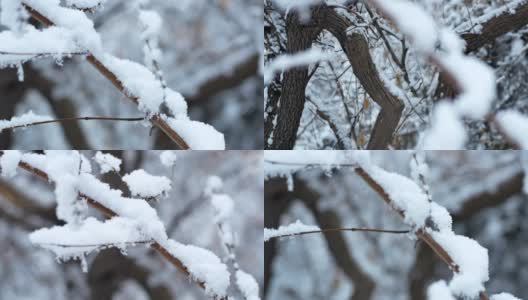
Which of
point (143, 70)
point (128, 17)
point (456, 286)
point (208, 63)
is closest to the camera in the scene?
point (456, 286)

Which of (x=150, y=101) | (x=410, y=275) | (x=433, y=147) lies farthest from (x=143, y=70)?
(x=410, y=275)

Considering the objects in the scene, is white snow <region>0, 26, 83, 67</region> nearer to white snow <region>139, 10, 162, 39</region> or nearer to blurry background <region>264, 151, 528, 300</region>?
white snow <region>139, 10, 162, 39</region>

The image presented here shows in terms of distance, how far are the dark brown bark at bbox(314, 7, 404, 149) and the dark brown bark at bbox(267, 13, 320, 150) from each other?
0.02 meters

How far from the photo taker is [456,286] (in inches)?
27.0

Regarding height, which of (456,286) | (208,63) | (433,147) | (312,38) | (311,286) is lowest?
(456,286)

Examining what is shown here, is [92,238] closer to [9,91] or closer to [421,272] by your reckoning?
[421,272]

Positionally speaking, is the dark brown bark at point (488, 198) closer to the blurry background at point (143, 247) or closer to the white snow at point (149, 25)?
the blurry background at point (143, 247)

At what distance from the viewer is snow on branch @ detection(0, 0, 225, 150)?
29.0 inches

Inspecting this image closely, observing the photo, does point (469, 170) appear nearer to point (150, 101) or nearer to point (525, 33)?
point (525, 33)

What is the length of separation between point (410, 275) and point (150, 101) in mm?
1714

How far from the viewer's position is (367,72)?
87cm

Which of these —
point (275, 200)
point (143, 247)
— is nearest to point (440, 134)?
point (275, 200)

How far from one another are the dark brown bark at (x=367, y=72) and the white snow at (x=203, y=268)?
0.29 m

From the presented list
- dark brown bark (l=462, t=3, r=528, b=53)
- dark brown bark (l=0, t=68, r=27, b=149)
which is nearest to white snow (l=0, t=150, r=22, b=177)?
dark brown bark (l=462, t=3, r=528, b=53)
